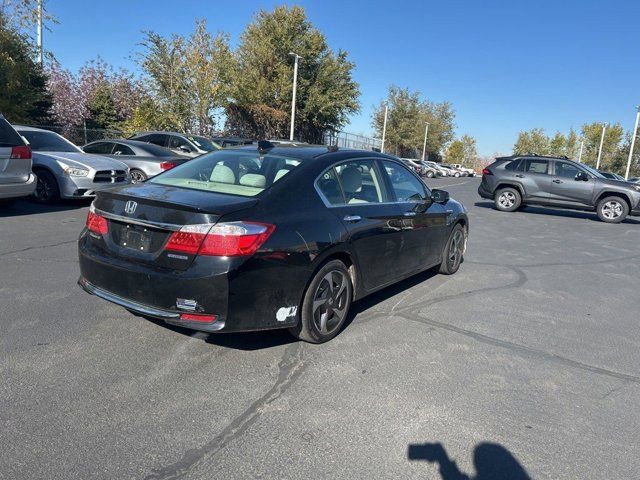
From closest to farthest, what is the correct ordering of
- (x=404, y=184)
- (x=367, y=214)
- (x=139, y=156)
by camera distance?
1. (x=367, y=214)
2. (x=404, y=184)
3. (x=139, y=156)

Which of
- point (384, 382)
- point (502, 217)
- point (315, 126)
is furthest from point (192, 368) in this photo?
point (315, 126)

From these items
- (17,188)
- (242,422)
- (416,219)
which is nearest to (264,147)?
(416,219)

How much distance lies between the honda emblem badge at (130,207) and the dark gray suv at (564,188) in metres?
14.3

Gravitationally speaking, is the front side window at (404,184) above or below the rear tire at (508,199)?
above

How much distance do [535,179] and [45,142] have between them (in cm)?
1350

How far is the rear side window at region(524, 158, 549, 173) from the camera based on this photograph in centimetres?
1536

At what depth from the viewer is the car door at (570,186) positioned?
14.9 meters

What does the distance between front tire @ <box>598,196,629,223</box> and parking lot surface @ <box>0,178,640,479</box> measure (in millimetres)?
10906

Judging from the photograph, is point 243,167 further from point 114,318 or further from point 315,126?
point 315,126

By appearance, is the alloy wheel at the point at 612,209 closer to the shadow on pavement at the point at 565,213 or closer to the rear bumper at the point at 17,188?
the shadow on pavement at the point at 565,213

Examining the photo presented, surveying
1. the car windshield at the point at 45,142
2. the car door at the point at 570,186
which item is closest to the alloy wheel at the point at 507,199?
the car door at the point at 570,186

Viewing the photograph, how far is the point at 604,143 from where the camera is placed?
219ft

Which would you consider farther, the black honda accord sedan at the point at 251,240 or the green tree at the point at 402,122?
the green tree at the point at 402,122

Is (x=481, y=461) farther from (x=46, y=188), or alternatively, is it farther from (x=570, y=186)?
(x=570, y=186)
